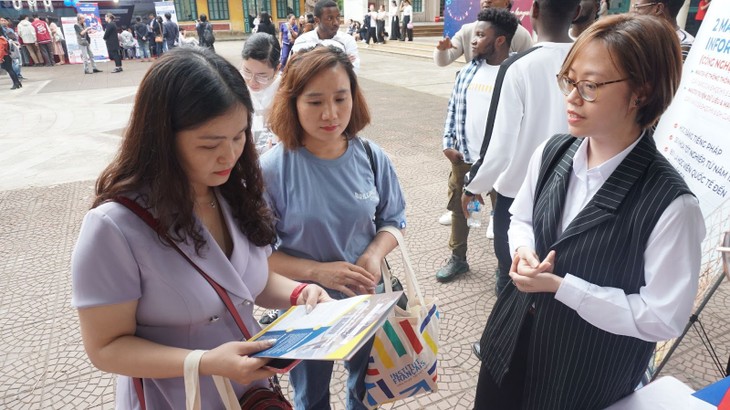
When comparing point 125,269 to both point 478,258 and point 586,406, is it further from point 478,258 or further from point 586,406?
point 478,258

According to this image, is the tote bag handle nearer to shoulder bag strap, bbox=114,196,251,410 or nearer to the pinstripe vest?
the pinstripe vest

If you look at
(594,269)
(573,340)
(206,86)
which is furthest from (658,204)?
(206,86)

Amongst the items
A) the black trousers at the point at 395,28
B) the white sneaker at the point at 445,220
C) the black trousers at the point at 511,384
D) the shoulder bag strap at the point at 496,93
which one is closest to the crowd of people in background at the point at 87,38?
the black trousers at the point at 395,28

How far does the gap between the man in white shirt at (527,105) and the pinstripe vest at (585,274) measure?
910 millimetres

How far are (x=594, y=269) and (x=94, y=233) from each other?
131 cm

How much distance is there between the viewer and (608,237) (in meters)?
1.25

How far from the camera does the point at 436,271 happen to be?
11.8 feet

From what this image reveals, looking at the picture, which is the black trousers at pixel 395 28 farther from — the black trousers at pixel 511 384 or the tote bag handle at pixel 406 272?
the black trousers at pixel 511 384

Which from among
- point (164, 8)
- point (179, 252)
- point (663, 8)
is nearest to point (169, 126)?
point (179, 252)

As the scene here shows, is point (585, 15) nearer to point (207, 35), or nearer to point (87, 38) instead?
point (207, 35)

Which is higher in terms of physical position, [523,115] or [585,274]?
[523,115]

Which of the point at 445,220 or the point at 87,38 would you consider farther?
the point at 87,38

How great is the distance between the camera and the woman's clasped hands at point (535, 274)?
132 centimetres

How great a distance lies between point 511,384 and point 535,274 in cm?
52
